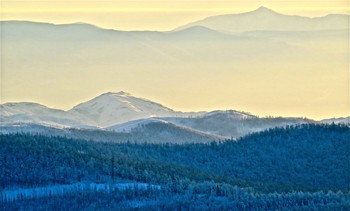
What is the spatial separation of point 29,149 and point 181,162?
29905 millimetres

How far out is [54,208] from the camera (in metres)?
143

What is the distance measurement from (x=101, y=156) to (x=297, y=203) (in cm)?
3092

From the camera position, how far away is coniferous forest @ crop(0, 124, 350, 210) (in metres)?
148

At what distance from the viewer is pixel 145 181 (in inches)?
6383

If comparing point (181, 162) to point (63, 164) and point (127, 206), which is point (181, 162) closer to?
point (63, 164)

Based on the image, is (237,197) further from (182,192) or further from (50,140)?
(50,140)

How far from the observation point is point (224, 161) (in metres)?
198

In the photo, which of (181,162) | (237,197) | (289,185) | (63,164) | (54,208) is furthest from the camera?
(181,162)

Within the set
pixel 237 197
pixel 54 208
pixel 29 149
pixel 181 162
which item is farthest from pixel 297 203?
pixel 181 162

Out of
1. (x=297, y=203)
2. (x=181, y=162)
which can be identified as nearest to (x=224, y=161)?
(x=181, y=162)

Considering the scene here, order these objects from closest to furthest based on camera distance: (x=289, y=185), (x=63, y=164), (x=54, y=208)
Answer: (x=54, y=208) → (x=63, y=164) → (x=289, y=185)

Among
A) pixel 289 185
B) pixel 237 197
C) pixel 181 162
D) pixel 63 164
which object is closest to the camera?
pixel 237 197

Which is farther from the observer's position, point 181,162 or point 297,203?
point 181,162

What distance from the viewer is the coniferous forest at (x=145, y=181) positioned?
147500 mm
